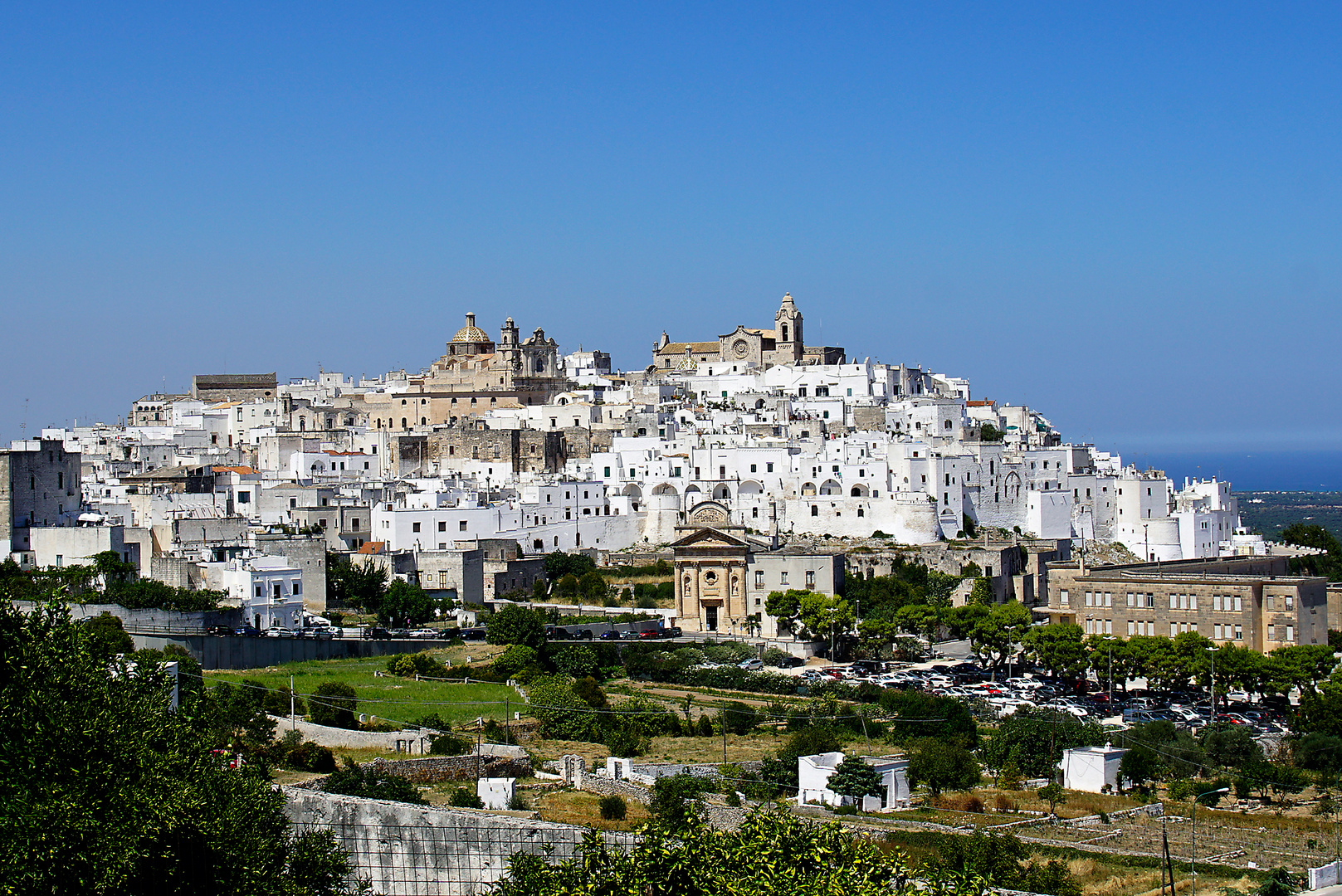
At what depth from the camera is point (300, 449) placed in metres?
76.4

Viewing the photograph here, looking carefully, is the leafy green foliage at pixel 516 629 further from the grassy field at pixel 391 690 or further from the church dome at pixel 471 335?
the church dome at pixel 471 335

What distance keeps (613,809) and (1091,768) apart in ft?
34.7

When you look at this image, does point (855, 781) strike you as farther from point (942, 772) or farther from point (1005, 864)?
point (1005, 864)

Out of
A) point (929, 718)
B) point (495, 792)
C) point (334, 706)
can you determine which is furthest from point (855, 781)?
point (334, 706)

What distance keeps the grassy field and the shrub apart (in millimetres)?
8721

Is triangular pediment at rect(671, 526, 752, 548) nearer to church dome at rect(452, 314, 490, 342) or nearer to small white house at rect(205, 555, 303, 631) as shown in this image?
small white house at rect(205, 555, 303, 631)

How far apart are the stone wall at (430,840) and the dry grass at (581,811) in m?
0.82

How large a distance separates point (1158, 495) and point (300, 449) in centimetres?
3625

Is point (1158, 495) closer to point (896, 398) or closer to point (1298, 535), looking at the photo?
point (1298, 535)

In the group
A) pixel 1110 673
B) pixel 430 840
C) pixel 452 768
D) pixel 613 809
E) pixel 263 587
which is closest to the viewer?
pixel 430 840

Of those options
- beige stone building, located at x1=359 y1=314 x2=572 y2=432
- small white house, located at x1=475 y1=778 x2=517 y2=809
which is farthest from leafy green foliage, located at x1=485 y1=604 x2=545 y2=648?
beige stone building, located at x1=359 y1=314 x2=572 y2=432

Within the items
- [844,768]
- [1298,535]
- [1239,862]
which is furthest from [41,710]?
[1298,535]

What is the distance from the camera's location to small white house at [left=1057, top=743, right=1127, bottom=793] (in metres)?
34.0

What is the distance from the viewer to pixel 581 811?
29.2 m
